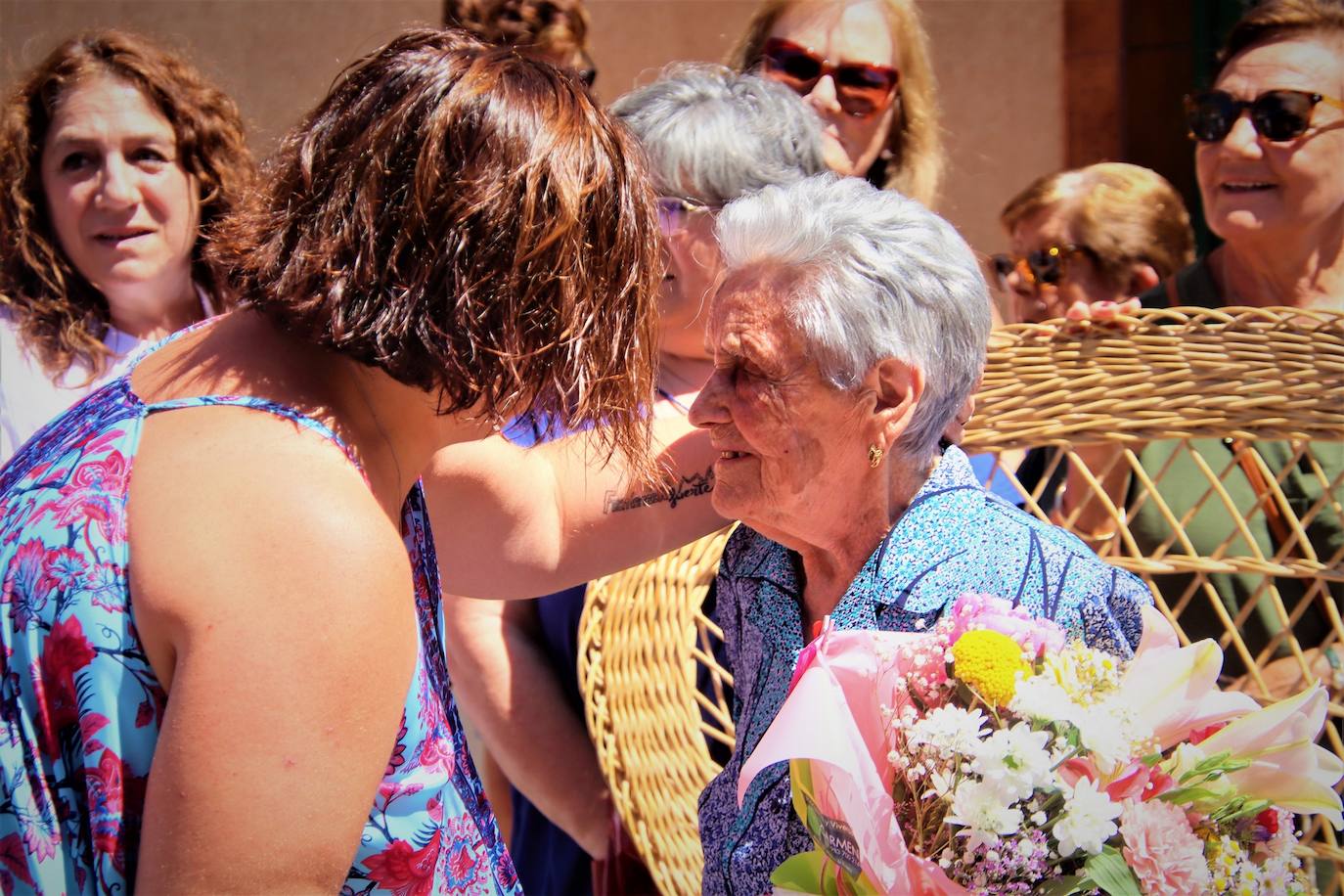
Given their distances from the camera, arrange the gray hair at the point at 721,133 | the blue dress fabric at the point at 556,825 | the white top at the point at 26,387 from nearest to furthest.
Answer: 1. the gray hair at the point at 721,133
2. the blue dress fabric at the point at 556,825
3. the white top at the point at 26,387

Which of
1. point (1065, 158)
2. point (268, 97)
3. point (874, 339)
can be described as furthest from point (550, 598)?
point (1065, 158)

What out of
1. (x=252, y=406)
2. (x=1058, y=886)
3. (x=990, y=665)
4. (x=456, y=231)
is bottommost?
(x=1058, y=886)

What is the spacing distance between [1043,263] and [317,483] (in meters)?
2.46

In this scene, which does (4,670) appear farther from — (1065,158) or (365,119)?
(1065,158)

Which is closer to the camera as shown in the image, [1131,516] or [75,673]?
[75,673]

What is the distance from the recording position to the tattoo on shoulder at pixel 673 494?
2.14 metres

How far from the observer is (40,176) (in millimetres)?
3035

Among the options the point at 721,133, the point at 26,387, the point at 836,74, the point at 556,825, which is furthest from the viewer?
the point at 836,74

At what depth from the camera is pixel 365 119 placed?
4.58 feet

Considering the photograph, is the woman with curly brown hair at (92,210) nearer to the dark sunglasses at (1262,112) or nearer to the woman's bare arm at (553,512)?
the woman's bare arm at (553,512)

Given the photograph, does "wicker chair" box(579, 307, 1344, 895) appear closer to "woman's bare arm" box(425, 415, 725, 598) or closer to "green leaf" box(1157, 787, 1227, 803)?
"woman's bare arm" box(425, 415, 725, 598)

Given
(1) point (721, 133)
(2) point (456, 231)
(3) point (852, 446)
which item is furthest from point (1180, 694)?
(1) point (721, 133)

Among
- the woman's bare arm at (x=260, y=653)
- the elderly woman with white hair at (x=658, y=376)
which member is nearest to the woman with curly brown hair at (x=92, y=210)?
the elderly woman with white hair at (x=658, y=376)

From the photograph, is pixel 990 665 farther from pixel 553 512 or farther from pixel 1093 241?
pixel 1093 241
